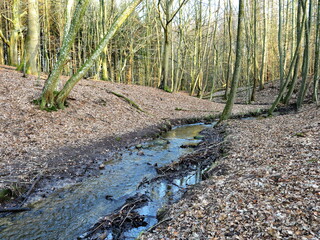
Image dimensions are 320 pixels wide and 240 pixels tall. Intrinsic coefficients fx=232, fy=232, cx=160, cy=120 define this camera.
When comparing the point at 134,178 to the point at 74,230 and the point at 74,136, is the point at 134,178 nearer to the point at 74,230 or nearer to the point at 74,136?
the point at 74,230

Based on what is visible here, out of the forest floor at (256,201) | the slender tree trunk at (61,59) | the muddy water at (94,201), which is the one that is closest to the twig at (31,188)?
the muddy water at (94,201)

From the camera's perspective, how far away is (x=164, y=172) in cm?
726

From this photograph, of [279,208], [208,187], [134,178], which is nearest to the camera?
[279,208]

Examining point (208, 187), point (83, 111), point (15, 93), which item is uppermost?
point (15, 93)

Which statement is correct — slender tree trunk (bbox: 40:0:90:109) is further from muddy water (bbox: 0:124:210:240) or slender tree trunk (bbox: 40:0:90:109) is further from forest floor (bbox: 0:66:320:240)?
muddy water (bbox: 0:124:210:240)

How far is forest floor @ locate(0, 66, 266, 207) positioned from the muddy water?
61cm

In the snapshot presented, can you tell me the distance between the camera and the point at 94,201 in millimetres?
5703

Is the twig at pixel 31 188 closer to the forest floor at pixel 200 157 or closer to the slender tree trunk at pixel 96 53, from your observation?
→ the forest floor at pixel 200 157

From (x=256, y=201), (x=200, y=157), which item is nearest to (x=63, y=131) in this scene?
(x=200, y=157)

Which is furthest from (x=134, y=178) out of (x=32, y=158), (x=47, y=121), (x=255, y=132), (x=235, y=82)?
(x=235, y=82)

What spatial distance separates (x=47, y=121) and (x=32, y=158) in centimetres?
297

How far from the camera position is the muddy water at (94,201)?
4582 millimetres

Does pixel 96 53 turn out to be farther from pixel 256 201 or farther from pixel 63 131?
pixel 256 201

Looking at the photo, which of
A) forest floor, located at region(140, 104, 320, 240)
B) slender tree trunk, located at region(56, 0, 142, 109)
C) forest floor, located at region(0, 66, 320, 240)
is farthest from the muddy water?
slender tree trunk, located at region(56, 0, 142, 109)
